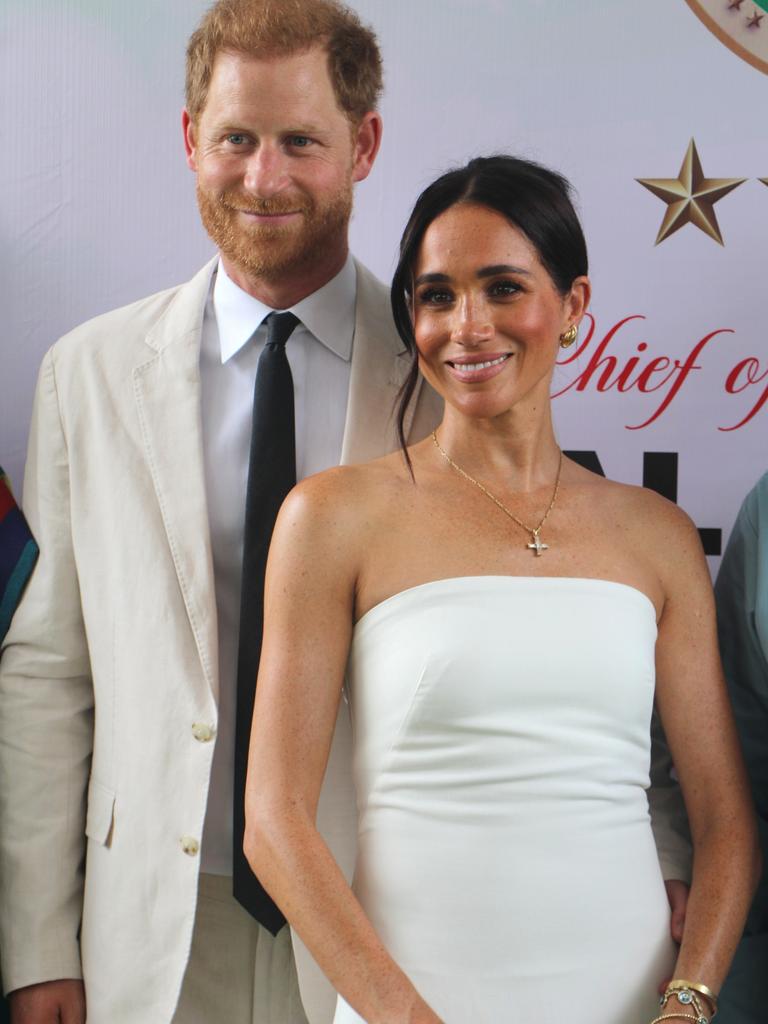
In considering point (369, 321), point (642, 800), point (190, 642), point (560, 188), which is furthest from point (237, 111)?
point (642, 800)

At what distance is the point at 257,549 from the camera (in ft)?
5.94

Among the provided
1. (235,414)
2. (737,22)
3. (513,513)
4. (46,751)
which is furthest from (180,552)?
(737,22)

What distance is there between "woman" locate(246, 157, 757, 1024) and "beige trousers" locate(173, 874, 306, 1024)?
40 centimetres

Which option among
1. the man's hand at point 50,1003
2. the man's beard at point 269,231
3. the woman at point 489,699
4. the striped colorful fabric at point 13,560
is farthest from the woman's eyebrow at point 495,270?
the man's hand at point 50,1003

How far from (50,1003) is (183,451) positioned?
0.84 metres

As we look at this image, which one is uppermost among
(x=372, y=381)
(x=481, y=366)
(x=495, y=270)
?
(x=495, y=270)

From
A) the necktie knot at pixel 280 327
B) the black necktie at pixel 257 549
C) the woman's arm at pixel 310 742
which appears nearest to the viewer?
the woman's arm at pixel 310 742

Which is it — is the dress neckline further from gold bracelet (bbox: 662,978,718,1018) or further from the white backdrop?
the white backdrop

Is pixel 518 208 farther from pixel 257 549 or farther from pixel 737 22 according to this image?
pixel 737 22

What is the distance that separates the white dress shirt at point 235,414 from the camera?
6.12ft

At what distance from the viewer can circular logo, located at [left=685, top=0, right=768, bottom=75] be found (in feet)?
7.24

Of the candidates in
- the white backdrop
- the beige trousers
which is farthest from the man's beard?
the beige trousers

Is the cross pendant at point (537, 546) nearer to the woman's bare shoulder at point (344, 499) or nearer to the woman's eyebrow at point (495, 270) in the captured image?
the woman's bare shoulder at point (344, 499)

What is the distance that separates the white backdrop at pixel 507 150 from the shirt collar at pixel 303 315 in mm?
303
